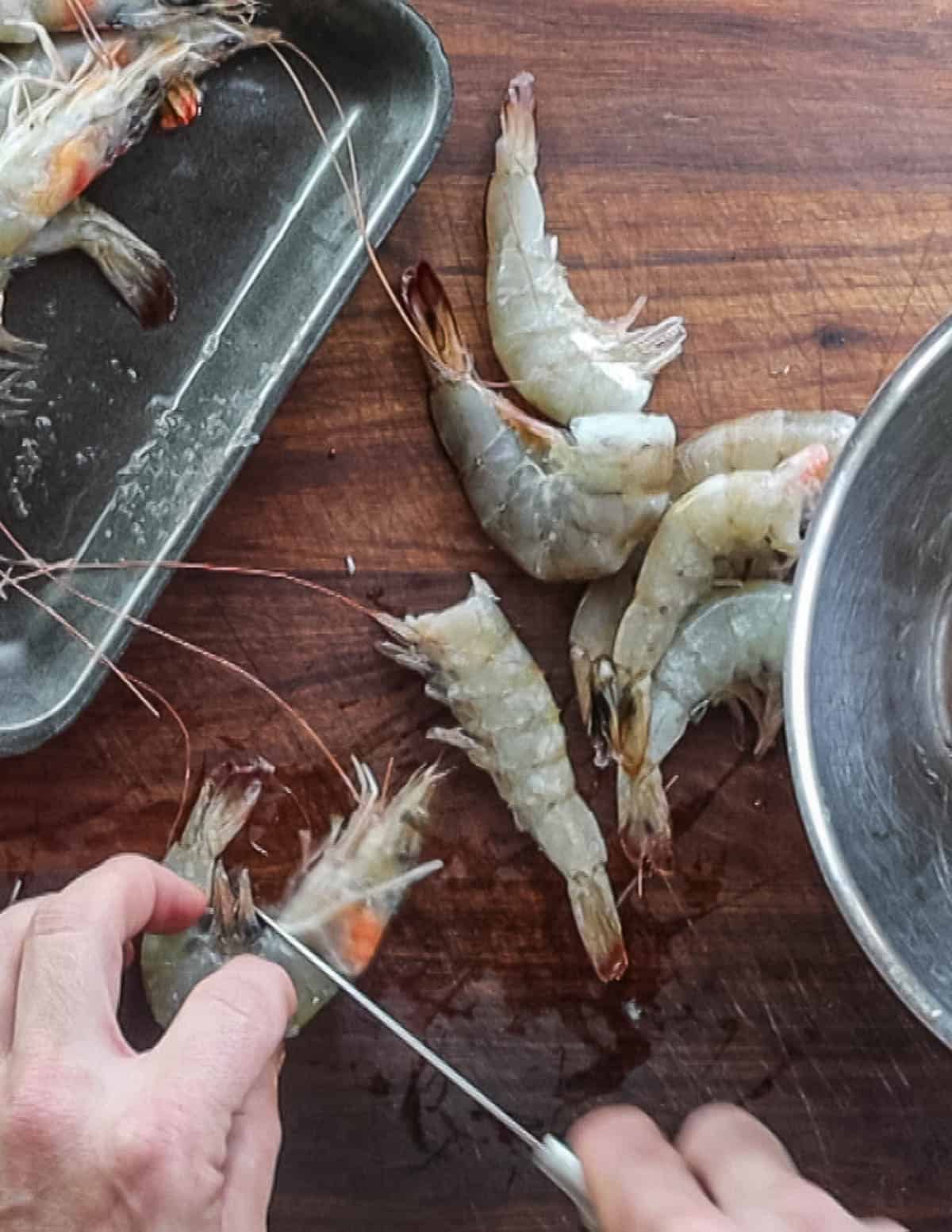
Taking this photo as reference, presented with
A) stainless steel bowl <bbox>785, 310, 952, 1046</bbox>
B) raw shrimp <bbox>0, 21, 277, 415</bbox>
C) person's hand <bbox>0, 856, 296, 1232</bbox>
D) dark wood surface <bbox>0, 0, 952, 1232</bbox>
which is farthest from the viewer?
dark wood surface <bbox>0, 0, 952, 1232</bbox>

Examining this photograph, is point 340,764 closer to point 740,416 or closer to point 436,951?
point 436,951

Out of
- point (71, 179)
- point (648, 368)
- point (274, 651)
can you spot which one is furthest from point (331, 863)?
point (71, 179)

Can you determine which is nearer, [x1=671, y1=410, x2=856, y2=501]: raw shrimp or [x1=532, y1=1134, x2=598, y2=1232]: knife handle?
[x1=532, y1=1134, x2=598, y2=1232]: knife handle

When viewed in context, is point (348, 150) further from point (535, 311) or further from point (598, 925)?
point (598, 925)

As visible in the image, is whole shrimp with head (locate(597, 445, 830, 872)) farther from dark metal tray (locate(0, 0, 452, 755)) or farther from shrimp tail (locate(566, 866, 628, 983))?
dark metal tray (locate(0, 0, 452, 755))

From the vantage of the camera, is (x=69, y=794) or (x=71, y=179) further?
(x=69, y=794)

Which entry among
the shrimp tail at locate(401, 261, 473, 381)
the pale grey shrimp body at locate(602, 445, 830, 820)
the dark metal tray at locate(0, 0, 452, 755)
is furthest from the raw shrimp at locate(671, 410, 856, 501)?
the dark metal tray at locate(0, 0, 452, 755)
